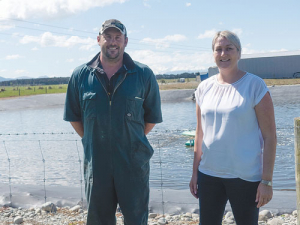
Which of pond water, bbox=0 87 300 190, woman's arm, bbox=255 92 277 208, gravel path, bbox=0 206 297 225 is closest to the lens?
woman's arm, bbox=255 92 277 208

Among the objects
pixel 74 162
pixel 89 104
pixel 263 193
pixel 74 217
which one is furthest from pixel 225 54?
pixel 74 162

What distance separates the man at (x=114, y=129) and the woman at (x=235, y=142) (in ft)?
1.83

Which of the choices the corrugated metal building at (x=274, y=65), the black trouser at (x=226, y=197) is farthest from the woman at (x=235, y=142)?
the corrugated metal building at (x=274, y=65)

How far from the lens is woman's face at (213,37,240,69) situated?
9.78 ft

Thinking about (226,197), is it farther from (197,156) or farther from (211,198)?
(197,156)

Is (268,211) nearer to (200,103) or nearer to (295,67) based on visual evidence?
(200,103)

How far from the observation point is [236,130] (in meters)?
2.92

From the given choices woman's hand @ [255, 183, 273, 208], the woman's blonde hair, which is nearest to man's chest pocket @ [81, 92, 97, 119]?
the woman's blonde hair

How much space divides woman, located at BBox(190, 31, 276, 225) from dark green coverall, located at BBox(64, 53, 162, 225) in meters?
0.55

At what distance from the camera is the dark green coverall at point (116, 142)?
10.7 feet

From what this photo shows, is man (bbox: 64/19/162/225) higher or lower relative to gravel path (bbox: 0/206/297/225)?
higher

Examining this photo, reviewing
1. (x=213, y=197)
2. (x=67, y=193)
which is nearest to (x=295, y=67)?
(x=67, y=193)

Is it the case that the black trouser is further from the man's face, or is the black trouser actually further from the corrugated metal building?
the corrugated metal building

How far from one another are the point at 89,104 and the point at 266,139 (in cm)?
143
